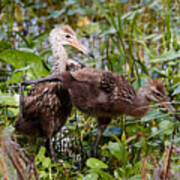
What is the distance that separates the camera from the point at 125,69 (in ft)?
14.1

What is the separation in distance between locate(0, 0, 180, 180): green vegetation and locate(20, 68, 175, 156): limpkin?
125 mm

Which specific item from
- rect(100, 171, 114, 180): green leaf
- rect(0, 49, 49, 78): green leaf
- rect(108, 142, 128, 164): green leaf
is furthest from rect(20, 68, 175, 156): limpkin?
rect(0, 49, 49, 78): green leaf

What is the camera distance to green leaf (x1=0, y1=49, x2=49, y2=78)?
396 cm

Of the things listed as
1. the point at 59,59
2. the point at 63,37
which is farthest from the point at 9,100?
the point at 63,37

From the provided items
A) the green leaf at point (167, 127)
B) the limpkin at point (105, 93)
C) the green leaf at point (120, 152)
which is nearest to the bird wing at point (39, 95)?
the limpkin at point (105, 93)

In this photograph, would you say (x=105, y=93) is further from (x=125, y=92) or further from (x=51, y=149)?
(x=51, y=149)

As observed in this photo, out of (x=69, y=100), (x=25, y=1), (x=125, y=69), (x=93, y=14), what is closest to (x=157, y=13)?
(x=93, y=14)

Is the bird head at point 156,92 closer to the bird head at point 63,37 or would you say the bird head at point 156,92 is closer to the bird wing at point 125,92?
the bird wing at point 125,92

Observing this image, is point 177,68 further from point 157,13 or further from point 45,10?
point 45,10

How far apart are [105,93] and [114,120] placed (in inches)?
30.0

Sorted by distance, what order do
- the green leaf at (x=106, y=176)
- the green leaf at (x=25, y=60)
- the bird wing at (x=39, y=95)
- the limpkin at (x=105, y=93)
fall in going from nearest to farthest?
the green leaf at (x=106, y=176), the limpkin at (x=105, y=93), the bird wing at (x=39, y=95), the green leaf at (x=25, y=60)

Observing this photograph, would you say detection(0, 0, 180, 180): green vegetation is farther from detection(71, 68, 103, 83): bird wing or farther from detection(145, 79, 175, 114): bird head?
detection(71, 68, 103, 83): bird wing

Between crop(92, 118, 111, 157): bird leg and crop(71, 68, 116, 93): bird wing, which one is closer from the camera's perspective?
crop(71, 68, 116, 93): bird wing

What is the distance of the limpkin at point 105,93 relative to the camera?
3029 millimetres
